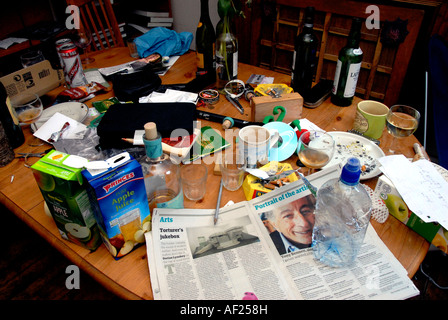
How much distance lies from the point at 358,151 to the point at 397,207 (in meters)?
0.27

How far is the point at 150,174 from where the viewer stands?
0.77 m

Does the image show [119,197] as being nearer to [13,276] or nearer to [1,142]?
[1,142]

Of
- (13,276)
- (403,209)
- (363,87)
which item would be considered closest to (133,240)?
(403,209)

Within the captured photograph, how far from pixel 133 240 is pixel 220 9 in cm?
93

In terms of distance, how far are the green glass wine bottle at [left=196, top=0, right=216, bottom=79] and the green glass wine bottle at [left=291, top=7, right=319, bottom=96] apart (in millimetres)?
381

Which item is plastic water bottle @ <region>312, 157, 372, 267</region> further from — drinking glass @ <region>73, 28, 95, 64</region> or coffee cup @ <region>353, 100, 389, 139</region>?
drinking glass @ <region>73, 28, 95, 64</region>

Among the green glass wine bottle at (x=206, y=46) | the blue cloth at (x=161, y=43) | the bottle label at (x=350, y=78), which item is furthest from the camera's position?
A: the blue cloth at (x=161, y=43)

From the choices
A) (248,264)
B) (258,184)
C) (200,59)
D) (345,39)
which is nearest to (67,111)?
(200,59)

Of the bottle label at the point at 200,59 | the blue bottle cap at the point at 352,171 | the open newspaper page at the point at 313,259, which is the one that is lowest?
the open newspaper page at the point at 313,259

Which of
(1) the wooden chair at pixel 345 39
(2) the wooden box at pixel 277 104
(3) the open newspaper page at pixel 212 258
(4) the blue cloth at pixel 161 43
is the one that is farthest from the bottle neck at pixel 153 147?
(1) the wooden chair at pixel 345 39

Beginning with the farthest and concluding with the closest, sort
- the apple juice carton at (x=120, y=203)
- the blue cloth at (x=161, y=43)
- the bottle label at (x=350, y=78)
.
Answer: the blue cloth at (x=161, y=43) → the bottle label at (x=350, y=78) → the apple juice carton at (x=120, y=203)

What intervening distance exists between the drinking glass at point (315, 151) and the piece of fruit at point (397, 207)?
7.3 inches

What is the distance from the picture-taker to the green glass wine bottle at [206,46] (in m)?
1.39

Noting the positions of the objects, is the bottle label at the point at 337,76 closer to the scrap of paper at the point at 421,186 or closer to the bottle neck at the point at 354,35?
the bottle neck at the point at 354,35
